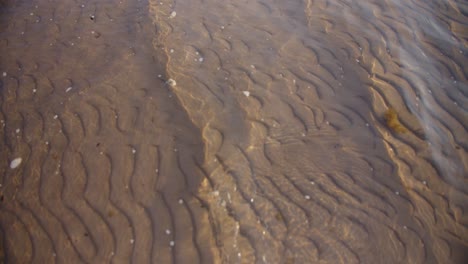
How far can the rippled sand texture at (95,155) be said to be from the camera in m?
3.17

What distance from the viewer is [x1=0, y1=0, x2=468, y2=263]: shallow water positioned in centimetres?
325

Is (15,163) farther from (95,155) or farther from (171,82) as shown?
(171,82)

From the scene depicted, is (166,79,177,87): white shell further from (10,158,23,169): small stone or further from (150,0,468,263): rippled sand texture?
(10,158,23,169): small stone

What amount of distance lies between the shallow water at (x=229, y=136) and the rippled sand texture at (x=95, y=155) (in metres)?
0.02

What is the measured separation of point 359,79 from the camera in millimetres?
4832

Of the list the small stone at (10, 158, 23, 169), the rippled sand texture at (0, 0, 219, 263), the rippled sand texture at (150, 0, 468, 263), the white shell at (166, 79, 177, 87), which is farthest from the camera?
the white shell at (166, 79, 177, 87)

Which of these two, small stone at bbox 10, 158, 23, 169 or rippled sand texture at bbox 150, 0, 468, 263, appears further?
small stone at bbox 10, 158, 23, 169

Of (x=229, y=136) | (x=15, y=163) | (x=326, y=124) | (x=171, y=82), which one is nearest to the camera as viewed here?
(x=15, y=163)

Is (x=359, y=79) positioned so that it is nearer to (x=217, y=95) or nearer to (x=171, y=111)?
(x=217, y=95)

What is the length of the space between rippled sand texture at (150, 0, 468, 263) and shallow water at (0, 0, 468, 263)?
2cm

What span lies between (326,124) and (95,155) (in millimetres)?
2857

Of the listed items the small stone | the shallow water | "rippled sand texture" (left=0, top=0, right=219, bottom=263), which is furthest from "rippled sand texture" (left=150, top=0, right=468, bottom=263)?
the small stone

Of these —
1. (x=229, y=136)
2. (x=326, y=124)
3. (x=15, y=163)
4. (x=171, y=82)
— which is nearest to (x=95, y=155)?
(x=15, y=163)

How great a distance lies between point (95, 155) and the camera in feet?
12.3
